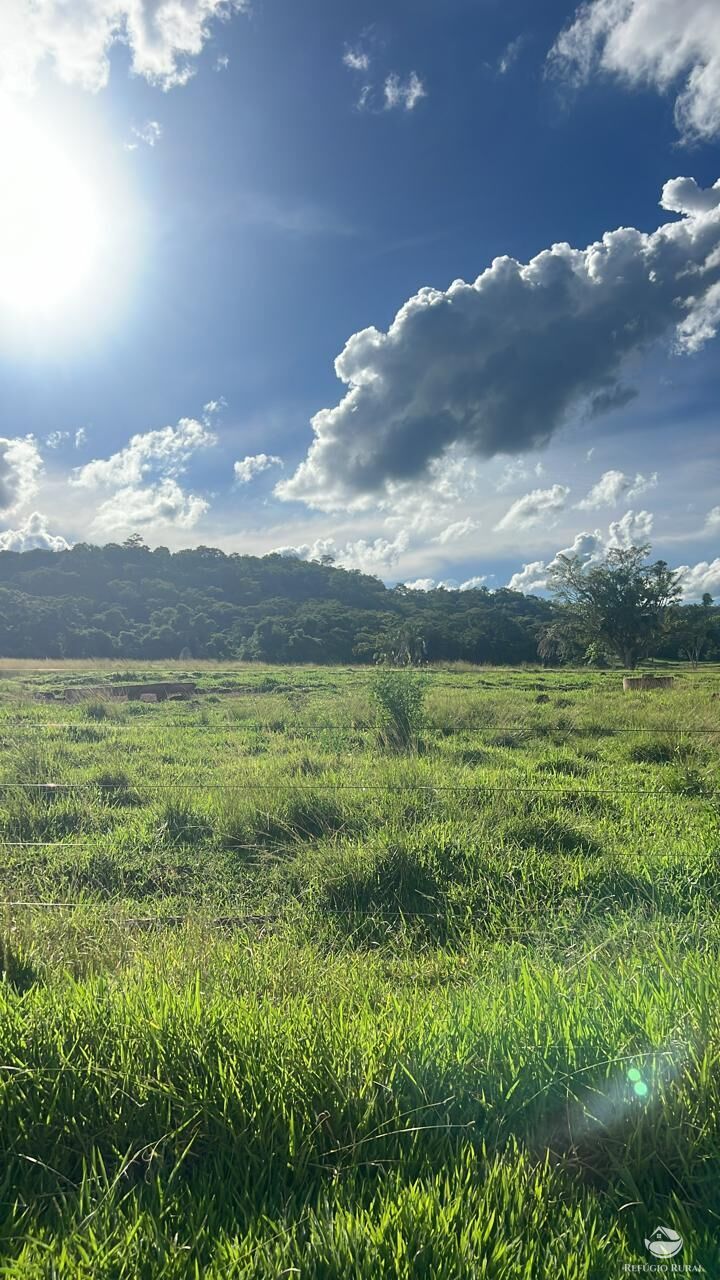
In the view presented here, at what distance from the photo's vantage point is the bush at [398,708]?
9.91 metres

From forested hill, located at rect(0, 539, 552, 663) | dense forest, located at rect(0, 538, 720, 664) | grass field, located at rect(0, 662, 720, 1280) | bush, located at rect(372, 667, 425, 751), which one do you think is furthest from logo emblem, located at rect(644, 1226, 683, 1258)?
dense forest, located at rect(0, 538, 720, 664)

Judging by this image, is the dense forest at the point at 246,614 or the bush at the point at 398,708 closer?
the bush at the point at 398,708

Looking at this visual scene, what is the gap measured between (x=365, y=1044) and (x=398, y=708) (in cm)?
811

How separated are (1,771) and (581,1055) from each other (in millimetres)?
8357

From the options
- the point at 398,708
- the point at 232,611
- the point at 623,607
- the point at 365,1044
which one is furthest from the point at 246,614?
the point at 365,1044

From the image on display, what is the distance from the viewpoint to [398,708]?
10.3m

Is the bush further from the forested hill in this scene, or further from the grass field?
the forested hill

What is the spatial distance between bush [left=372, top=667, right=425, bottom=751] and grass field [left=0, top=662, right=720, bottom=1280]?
377cm

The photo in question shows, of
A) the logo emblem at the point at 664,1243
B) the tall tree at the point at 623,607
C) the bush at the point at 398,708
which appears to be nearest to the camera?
the logo emblem at the point at 664,1243

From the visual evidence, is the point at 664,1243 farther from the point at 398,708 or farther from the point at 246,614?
the point at 246,614

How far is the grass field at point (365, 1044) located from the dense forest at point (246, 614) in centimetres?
3238

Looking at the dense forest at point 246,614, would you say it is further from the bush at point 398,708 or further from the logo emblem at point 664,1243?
the logo emblem at point 664,1243

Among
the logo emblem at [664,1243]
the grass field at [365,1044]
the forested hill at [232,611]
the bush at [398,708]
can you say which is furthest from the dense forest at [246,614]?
the logo emblem at [664,1243]

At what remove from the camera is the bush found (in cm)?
991
